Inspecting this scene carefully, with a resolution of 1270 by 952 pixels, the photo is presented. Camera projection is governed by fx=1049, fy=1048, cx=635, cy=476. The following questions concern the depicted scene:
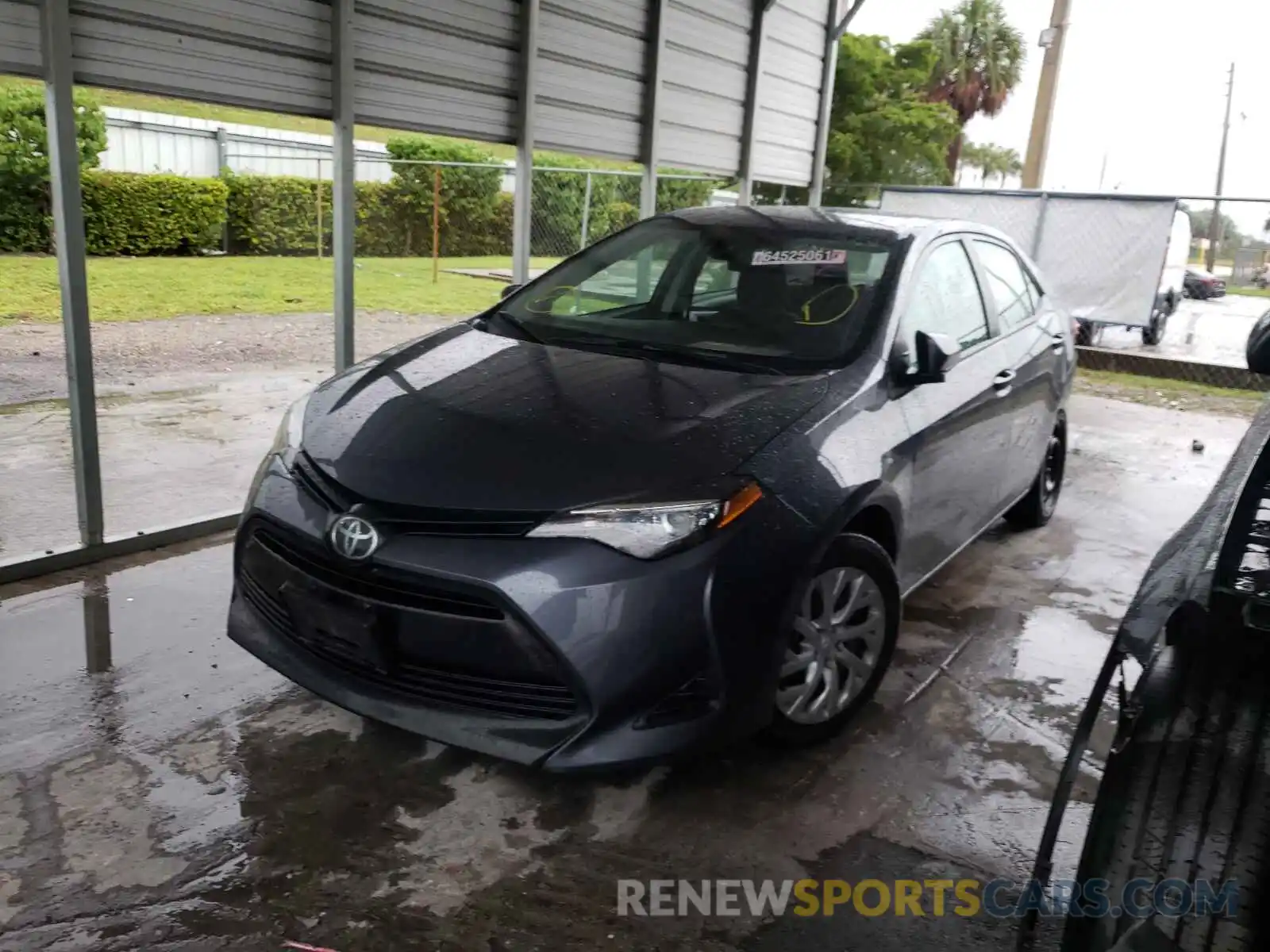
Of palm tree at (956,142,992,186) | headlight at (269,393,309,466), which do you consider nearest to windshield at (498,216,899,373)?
headlight at (269,393,309,466)

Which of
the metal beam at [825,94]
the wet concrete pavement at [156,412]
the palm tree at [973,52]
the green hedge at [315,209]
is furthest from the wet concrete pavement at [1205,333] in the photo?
the palm tree at [973,52]

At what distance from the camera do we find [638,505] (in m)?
2.59

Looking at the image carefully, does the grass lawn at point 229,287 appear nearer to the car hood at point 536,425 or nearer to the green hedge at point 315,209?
the green hedge at point 315,209

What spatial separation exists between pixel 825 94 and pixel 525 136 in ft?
12.8

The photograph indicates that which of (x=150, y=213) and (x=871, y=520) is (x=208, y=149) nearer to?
(x=150, y=213)

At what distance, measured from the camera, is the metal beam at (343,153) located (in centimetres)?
483

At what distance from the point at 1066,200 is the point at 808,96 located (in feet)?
12.8

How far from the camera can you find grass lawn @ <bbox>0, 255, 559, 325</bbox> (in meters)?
12.6

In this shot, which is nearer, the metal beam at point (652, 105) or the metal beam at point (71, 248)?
the metal beam at point (71, 248)

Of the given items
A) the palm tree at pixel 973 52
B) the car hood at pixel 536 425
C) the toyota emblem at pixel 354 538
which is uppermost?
the palm tree at pixel 973 52

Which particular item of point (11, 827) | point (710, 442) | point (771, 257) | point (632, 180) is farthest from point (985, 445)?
point (632, 180)

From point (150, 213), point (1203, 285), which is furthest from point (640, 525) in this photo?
point (1203, 285)

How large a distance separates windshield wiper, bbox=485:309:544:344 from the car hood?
0.18m

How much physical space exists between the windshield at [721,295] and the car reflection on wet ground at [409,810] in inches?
50.4
